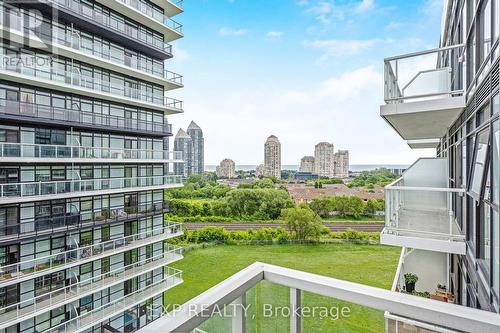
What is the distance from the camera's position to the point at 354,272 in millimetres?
16312

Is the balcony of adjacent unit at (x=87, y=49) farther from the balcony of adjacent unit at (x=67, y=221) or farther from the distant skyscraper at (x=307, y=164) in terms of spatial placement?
the distant skyscraper at (x=307, y=164)

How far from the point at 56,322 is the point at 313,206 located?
22104 mm

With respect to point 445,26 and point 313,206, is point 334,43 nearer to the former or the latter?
point 313,206

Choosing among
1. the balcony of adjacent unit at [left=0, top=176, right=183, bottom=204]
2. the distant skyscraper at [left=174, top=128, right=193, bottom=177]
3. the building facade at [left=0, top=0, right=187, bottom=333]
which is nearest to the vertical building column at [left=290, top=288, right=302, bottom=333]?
the building facade at [left=0, top=0, right=187, bottom=333]

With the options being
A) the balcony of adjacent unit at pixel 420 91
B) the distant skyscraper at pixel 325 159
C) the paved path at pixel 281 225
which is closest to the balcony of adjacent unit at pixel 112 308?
the balcony of adjacent unit at pixel 420 91

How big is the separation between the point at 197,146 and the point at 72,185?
23915 millimetres

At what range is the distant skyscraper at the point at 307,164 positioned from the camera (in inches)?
1880

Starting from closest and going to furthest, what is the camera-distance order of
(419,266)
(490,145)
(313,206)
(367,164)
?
(490,145) → (419,266) → (313,206) → (367,164)

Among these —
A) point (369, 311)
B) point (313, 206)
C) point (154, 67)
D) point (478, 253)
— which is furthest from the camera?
point (313, 206)

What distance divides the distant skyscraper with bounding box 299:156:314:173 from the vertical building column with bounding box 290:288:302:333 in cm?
4758

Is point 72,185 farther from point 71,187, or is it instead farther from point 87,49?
point 87,49

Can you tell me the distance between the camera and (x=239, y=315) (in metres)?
0.96

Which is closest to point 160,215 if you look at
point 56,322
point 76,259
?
point 76,259

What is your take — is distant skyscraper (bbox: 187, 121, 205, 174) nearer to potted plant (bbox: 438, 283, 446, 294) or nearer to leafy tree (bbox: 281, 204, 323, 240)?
leafy tree (bbox: 281, 204, 323, 240)
